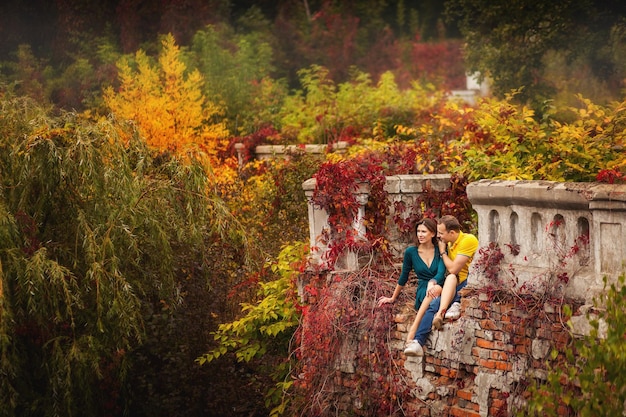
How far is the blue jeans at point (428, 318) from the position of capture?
887 cm

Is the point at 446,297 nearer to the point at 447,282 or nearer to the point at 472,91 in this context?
the point at 447,282

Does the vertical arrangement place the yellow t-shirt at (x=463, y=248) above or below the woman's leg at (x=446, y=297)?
above

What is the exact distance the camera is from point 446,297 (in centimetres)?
879

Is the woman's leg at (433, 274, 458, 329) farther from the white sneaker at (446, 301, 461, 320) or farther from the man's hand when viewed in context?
the man's hand

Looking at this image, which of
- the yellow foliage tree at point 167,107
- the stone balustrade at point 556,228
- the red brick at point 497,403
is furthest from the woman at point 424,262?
the yellow foliage tree at point 167,107

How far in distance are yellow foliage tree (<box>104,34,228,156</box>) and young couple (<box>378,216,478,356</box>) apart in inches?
380

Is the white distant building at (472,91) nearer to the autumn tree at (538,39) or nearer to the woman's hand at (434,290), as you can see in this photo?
the autumn tree at (538,39)

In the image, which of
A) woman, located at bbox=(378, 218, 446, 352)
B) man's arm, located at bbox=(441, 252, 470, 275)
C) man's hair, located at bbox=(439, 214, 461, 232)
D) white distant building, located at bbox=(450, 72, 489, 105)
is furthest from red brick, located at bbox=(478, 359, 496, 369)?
white distant building, located at bbox=(450, 72, 489, 105)

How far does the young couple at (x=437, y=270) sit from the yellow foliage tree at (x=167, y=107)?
9.66 metres

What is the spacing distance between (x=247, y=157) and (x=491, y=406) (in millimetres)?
12317

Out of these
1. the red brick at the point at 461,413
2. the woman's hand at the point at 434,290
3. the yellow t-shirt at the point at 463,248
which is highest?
the yellow t-shirt at the point at 463,248

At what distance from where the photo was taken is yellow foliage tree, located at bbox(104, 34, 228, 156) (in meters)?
18.9

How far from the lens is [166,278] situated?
1166cm

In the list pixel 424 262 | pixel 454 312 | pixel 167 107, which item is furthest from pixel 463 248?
pixel 167 107
